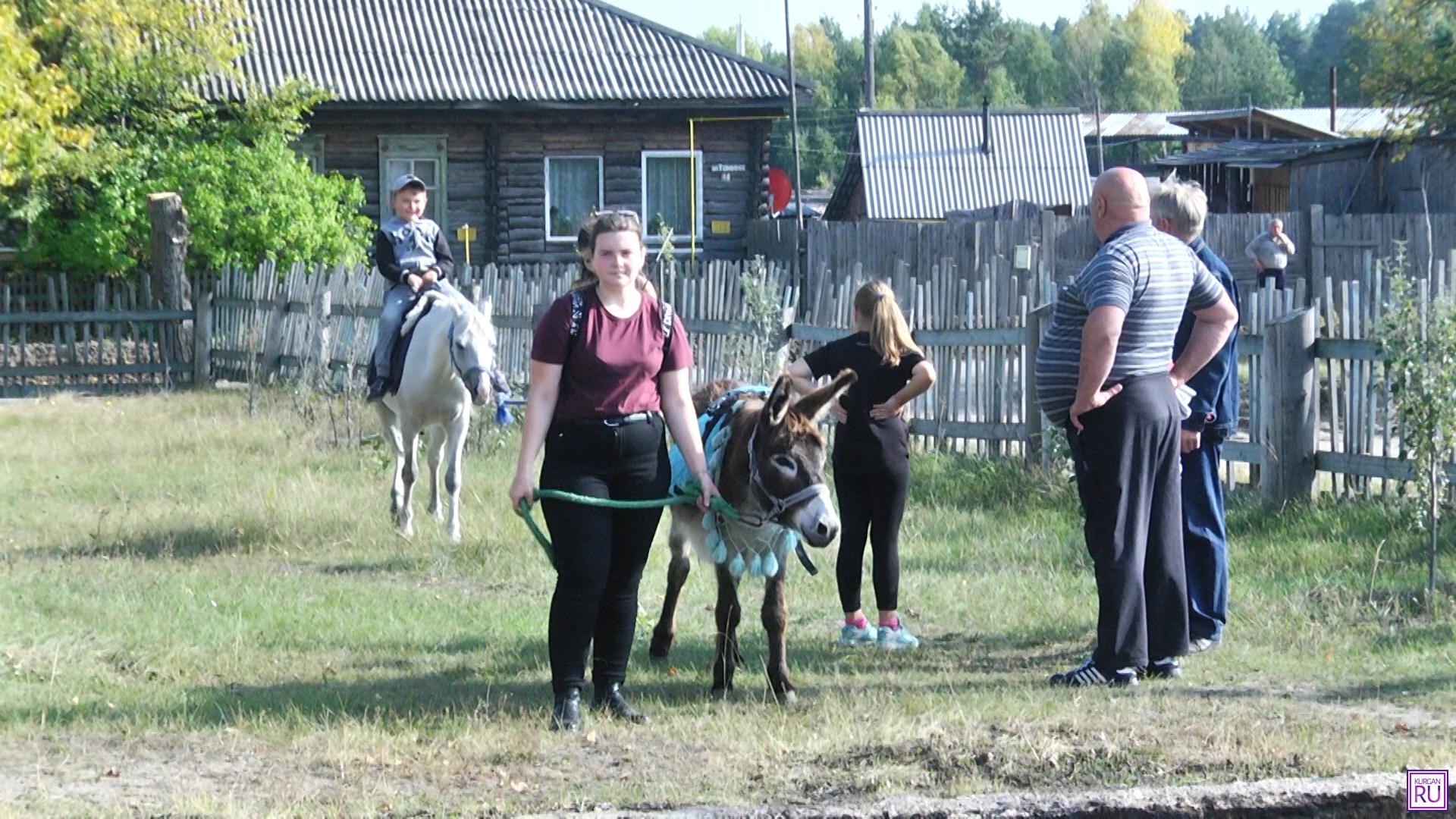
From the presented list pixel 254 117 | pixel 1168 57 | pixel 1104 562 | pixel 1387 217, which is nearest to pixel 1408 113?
pixel 1387 217

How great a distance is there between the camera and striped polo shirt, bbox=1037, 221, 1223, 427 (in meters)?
7.10

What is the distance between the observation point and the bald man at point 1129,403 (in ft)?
23.5

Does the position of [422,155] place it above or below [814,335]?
above

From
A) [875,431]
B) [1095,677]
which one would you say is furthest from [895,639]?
[1095,677]

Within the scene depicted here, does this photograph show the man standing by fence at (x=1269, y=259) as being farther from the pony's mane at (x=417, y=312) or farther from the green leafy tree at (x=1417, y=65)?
the green leafy tree at (x=1417, y=65)

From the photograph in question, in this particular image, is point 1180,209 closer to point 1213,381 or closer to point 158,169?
point 1213,381

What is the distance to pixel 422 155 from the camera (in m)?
30.1

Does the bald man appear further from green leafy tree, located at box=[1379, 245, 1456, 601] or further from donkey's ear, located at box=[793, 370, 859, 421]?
green leafy tree, located at box=[1379, 245, 1456, 601]

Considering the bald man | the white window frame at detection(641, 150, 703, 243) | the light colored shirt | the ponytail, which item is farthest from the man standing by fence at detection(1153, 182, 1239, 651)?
the white window frame at detection(641, 150, 703, 243)

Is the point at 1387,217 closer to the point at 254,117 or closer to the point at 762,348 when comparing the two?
the point at 762,348

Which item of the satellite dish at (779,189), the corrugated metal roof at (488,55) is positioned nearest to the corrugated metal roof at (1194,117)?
the satellite dish at (779,189)

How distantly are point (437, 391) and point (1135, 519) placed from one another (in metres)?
5.98

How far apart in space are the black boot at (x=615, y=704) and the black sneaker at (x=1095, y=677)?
1837 mm

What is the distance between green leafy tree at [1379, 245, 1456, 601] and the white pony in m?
5.51
